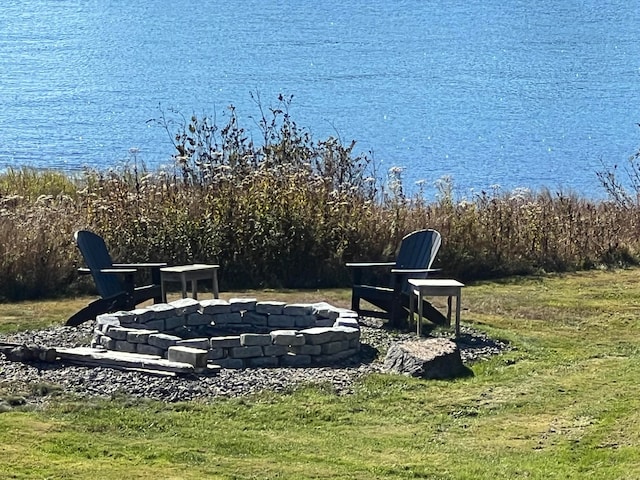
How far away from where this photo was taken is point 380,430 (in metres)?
7.96

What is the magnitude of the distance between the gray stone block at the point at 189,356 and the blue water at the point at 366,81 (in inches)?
600

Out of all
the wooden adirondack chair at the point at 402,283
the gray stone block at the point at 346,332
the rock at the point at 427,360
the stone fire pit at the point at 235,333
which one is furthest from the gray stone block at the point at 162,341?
the wooden adirondack chair at the point at 402,283

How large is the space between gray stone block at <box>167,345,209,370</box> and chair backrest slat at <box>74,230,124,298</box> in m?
2.44

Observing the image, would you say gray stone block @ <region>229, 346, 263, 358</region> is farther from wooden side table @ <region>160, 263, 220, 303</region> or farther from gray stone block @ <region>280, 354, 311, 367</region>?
wooden side table @ <region>160, 263, 220, 303</region>

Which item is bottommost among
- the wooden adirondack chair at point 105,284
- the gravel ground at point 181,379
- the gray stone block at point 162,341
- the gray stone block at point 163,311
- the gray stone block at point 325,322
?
the gravel ground at point 181,379

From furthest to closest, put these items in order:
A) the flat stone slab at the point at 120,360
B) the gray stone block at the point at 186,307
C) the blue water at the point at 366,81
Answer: the blue water at the point at 366,81 → the gray stone block at the point at 186,307 → the flat stone slab at the point at 120,360

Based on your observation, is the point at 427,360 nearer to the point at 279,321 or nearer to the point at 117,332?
the point at 279,321

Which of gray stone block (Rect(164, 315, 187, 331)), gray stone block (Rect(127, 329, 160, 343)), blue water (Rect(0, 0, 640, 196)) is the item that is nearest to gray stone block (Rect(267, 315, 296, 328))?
gray stone block (Rect(164, 315, 187, 331))

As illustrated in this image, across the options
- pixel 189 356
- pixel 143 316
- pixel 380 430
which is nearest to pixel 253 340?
pixel 189 356

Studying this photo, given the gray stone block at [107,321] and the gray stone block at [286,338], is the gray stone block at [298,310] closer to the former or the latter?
the gray stone block at [286,338]

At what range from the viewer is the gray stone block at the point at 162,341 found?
9.61m

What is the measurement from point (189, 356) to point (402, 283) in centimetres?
321

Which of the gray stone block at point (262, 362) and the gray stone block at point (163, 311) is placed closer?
the gray stone block at point (262, 362)

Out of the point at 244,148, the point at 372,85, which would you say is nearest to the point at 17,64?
the point at 372,85
